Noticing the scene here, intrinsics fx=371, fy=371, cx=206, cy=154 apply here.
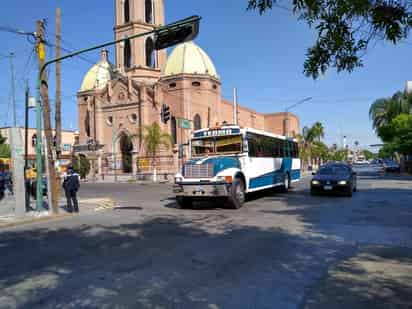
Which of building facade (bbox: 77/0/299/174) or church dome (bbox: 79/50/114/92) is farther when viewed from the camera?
church dome (bbox: 79/50/114/92)

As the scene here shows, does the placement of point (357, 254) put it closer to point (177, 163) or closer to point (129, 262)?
point (129, 262)

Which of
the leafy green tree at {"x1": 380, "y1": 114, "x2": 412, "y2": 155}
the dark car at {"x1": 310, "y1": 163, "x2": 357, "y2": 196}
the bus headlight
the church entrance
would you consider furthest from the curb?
the church entrance

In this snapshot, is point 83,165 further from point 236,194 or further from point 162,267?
point 162,267

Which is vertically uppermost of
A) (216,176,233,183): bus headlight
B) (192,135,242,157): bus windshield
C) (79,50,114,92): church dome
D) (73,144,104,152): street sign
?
(79,50,114,92): church dome

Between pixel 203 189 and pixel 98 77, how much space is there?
5354cm

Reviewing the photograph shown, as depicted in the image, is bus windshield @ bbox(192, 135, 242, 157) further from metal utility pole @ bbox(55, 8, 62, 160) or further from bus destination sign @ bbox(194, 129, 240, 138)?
metal utility pole @ bbox(55, 8, 62, 160)

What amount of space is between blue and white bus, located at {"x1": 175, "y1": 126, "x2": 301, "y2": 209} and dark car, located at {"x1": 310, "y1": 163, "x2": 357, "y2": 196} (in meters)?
2.12

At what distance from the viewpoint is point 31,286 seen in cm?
525

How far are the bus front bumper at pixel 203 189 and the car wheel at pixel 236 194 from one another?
26 centimetres

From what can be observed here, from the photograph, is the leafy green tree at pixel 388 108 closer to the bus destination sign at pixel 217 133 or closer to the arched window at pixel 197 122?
the arched window at pixel 197 122

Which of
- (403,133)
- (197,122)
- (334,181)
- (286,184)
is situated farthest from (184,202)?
(197,122)

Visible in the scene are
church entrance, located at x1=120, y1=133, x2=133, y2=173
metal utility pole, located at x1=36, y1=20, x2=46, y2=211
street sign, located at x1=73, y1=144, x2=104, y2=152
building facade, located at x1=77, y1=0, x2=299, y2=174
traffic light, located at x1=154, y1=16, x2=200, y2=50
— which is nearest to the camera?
traffic light, located at x1=154, y1=16, x2=200, y2=50

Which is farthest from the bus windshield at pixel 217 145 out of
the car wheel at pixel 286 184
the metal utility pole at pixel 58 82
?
the metal utility pole at pixel 58 82

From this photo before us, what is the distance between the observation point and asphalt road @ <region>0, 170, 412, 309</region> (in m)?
4.67
